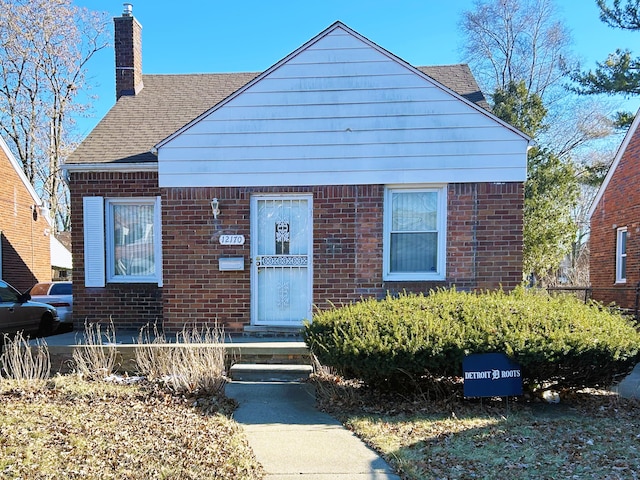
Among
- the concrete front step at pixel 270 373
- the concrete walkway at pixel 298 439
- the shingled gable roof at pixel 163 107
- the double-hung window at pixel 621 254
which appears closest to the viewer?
the concrete walkway at pixel 298 439

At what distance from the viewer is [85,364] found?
593cm

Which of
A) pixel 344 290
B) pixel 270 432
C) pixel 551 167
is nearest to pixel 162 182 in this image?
pixel 344 290

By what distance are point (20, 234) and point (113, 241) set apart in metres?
10.2

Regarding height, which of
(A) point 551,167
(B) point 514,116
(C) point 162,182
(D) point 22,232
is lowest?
(D) point 22,232

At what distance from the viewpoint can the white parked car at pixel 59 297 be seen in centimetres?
1066

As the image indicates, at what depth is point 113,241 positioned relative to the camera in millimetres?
7871

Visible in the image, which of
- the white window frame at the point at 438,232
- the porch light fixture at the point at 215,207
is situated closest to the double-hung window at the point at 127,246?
the porch light fixture at the point at 215,207

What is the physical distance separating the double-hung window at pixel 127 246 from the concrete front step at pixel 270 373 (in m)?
2.77

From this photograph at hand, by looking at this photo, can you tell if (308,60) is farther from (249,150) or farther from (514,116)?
(514,116)

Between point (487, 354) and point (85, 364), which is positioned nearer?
point (487, 354)

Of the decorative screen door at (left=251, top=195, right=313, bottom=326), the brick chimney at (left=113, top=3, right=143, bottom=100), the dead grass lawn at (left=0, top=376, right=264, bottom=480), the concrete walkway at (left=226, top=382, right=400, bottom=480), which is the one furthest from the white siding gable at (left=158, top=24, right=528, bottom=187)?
the brick chimney at (left=113, top=3, right=143, bottom=100)

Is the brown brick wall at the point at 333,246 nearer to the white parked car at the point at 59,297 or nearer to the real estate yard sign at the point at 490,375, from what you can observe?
the real estate yard sign at the point at 490,375

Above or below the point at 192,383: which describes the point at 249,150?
above

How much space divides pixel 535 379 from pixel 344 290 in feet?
10.3
